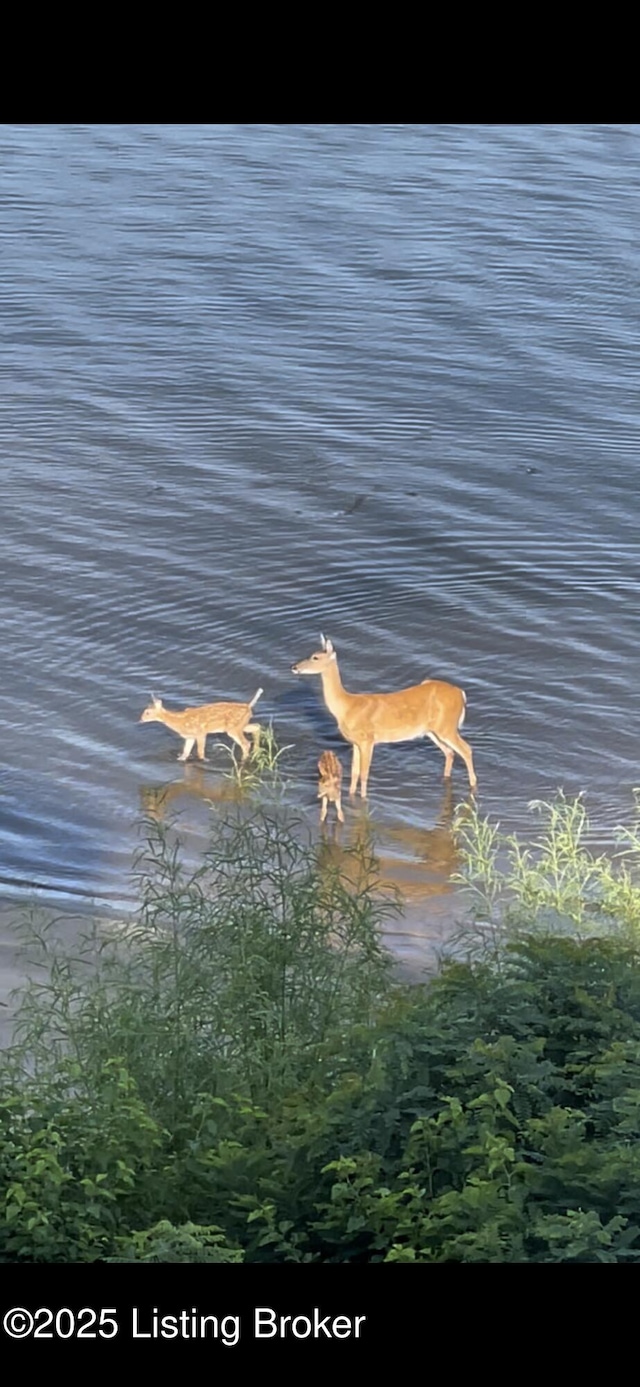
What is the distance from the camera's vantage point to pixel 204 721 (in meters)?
9.05

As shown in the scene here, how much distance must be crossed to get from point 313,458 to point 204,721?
3.62m

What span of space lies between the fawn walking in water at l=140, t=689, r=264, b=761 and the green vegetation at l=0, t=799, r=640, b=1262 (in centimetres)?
317

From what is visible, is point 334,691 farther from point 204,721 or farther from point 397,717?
point 204,721

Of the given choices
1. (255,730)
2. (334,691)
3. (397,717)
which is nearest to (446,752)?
(397,717)

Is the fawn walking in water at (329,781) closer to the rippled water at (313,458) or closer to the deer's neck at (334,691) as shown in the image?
the rippled water at (313,458)

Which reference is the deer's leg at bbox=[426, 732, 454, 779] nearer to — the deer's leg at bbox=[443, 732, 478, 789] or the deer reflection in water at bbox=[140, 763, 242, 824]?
the deer's leg at bbox=[443, 732, 478, 789]

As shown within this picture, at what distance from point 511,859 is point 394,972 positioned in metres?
1.03

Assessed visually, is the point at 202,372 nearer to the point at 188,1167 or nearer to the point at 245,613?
the point at 245,613

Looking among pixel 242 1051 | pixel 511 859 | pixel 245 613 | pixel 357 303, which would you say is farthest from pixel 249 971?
pixel 357 303

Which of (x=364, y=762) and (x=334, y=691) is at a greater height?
(x=334, y=691)

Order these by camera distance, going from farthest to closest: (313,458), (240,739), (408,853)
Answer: (313,458) < (240,739) < (408,853)

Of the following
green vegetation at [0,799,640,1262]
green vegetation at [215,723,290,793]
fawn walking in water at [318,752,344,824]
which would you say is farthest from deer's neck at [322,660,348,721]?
green vegetation at [0,799,640,1262]

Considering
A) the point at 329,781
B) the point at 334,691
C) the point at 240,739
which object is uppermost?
the point at 334,691

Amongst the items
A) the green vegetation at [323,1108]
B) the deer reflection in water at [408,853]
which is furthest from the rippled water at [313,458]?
the green vegetation at [323,1108]
